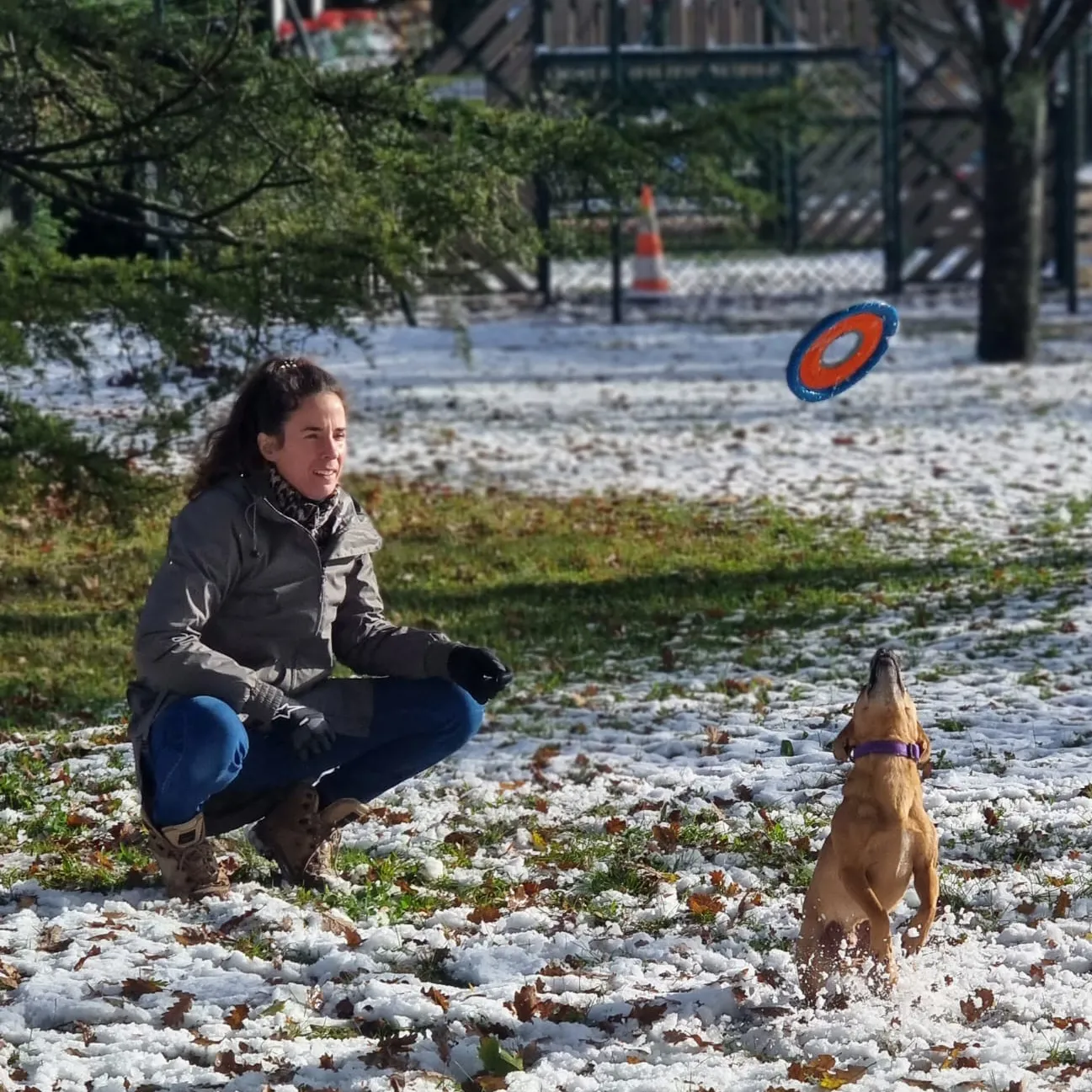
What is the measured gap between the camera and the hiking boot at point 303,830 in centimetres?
505

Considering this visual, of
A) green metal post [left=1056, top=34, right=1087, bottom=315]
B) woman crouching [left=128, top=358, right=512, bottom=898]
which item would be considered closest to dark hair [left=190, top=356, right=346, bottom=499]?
woman crouching [left=128, top=358, right=512, bottom=898]

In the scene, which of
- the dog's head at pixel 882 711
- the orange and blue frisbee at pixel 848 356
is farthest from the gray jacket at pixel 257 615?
the orange and blue frisbee at pixel 848 356

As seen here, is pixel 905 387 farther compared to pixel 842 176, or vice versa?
pixel 842 176

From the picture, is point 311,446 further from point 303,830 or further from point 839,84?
point 839,84

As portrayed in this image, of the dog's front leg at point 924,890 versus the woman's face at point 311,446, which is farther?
the woman's face at point 311,446

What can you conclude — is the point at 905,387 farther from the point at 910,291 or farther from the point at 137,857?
the point at 137,857

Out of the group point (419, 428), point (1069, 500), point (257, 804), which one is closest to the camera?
point (257, 804)

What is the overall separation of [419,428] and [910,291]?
951 cm

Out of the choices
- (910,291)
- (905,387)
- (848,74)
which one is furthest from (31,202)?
(848,74)

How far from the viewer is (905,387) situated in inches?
609

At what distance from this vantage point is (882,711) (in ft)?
13.5

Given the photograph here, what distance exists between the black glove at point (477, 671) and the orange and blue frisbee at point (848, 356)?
Answer: 124 cm

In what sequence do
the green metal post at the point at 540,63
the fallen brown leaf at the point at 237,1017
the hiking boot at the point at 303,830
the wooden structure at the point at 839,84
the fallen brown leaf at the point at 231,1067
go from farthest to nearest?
1. the wooden structure at the point at 839,84
2. the green metal post at the point at 540,63
3. the hiking boot at the point at 303,830
4. the fallen brown leaf at the point at 237,1017
5. the fallen brown leaf at the point at 231,1067

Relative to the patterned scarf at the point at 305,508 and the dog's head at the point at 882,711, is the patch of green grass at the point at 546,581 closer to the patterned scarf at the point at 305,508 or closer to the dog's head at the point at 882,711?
the patterned scarf at the point at 305,508
